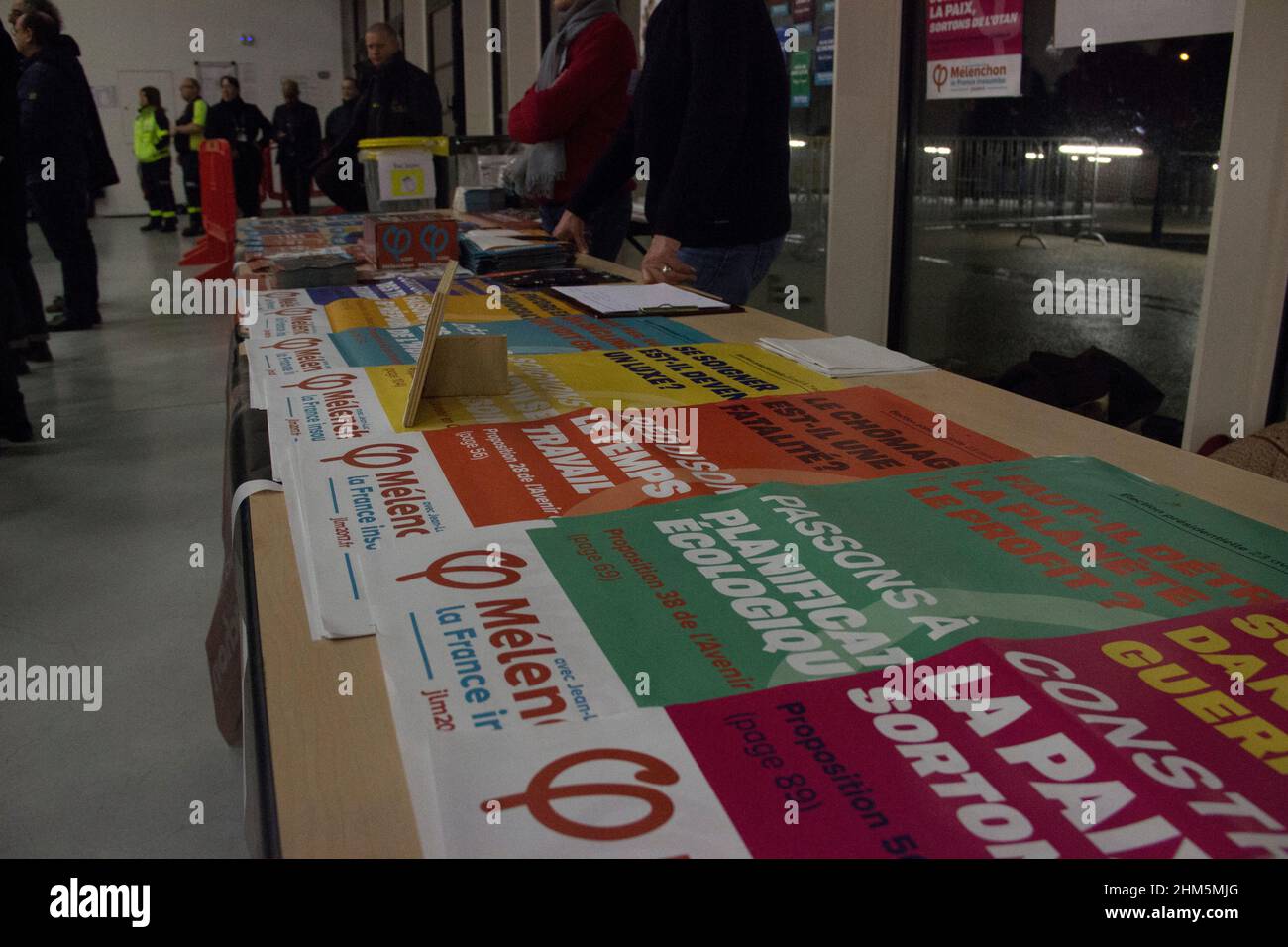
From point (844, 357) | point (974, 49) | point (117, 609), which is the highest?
point (974, 49)

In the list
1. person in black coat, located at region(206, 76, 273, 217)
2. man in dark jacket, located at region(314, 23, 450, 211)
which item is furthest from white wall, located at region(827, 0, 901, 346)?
person in black coat, located at region(206, 76, 273, 217)

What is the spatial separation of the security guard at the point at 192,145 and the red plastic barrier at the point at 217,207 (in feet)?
13.9

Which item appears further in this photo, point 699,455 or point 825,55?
point 825,55

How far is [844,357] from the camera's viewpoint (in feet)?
4.84

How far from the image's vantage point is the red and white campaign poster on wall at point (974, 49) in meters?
3.24

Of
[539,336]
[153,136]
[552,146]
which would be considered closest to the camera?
[539,336]

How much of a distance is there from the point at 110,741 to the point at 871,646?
1668 millimetres

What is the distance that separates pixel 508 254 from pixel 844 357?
3.59 feet

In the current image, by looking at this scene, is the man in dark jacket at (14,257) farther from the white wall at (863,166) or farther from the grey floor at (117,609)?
the white wall at (863,166)

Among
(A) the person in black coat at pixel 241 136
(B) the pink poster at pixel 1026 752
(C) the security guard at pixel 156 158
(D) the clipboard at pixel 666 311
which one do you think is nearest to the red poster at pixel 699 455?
(B) the pink poster at pixel 1026 752

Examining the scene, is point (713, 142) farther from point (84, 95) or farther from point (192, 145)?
point (192, 145)

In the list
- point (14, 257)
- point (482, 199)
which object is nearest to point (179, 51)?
point (14, 257)

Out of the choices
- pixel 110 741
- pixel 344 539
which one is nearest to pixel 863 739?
pixel 344 539
